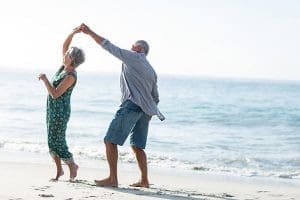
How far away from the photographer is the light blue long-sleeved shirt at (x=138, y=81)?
247 inches

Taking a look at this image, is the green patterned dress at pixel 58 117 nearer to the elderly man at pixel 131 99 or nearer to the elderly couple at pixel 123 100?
the elderly couple at pixel 123 100

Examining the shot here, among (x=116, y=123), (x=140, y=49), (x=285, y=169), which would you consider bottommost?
(x=285, y=169)

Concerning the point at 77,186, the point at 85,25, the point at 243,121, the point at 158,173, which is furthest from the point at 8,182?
the point at 243,121

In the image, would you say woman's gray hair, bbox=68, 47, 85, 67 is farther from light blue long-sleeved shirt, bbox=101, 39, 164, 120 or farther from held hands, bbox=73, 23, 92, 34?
light blue long-sleeved shirt, bbox=101, 39, 164, 120

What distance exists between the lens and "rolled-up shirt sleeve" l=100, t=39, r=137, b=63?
238 inches

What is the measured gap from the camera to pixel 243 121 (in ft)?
87.0

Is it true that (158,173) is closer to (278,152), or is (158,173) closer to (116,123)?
(116,123)

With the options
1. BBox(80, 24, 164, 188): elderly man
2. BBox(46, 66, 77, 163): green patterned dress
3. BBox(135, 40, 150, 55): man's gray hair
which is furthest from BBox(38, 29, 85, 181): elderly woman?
BBox(135, 40, 150, 55): man's gray hair

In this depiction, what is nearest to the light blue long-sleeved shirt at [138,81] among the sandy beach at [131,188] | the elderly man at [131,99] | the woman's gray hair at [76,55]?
the elderly man at [131,99]

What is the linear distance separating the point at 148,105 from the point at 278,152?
8.78m

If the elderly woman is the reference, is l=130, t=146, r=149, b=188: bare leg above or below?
below

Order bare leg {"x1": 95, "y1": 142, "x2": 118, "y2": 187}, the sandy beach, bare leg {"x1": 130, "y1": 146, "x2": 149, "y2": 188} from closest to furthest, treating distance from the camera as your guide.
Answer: the sandy beach
bare leg {"x1": 95, "y1": 142, "x2": 118, "y2": 187}
bare leg {"x1": 130, "y1": 146, "x2": 149, "y2": 188}

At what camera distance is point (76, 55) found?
20.4 feet

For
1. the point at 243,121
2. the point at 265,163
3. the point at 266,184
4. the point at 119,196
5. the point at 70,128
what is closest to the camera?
the point at 119,196
